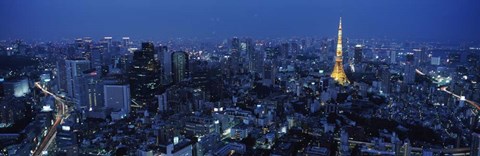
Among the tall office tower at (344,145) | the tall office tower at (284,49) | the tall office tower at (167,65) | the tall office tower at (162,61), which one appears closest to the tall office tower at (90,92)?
the tall office tower at (162,61)

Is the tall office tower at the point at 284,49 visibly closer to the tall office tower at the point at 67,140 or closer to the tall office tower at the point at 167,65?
the tall office tower at the point at 167,65

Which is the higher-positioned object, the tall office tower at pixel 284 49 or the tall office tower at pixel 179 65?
the tall office tower at pixel 284 49

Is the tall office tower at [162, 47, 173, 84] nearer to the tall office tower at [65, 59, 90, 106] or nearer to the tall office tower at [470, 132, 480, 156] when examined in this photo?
the tall office tower at [65, 59, 90, 106]

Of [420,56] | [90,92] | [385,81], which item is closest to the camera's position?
[90,92]

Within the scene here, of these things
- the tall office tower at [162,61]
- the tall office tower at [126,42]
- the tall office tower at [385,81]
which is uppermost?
the tall office tower at [126,42]

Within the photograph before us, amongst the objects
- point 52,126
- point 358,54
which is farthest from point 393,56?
point 52,126

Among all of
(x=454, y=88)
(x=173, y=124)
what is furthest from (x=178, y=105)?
(x=454, y=88)

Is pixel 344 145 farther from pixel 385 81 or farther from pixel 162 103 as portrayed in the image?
pixel 385 81
